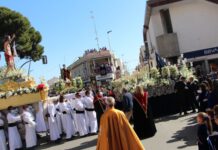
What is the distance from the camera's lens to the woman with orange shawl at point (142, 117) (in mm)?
13734

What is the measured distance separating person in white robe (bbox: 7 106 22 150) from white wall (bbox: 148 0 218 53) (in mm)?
20385

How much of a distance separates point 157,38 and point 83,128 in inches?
734

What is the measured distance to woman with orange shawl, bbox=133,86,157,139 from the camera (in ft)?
45.1

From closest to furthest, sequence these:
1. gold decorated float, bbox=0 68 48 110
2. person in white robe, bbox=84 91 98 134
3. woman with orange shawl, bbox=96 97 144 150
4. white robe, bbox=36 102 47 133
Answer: woman with orange shawl, bbox=96 97 144 150
person in white robe, bbox=84 91 98 134
gold decorated float, bbox=0 68 48 110
white robe, bbox=36 102 47 133

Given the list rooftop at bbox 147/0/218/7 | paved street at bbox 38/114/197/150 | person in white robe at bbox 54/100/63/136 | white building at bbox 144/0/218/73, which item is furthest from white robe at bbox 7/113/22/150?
white building at bbox 144/0/218/73

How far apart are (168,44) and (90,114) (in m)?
17.6

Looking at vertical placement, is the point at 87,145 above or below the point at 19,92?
below

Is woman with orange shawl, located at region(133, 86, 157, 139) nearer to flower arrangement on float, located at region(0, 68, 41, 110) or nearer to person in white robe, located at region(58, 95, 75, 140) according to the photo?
person in white robe, located at region(58, 95, 75, 140)

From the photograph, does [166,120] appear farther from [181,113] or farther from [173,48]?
[173,48]

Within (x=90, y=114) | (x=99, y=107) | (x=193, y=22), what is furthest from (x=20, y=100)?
(x=193, y=22)

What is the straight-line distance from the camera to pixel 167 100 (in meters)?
18.4

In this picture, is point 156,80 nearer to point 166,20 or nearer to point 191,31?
point 191,31

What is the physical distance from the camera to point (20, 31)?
45812mm

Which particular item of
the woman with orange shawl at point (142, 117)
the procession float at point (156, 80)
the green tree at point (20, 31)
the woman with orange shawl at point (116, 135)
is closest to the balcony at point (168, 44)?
the procession float at point (156, 80)
